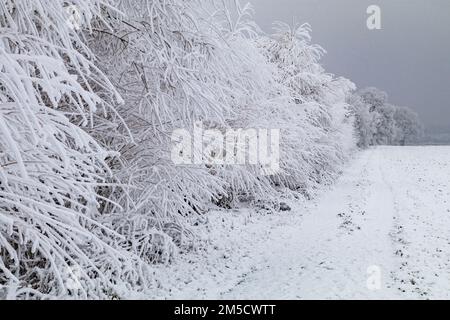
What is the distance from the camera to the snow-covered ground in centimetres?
645

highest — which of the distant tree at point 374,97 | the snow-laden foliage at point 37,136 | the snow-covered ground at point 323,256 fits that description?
Result: the distant tree at point 374,97

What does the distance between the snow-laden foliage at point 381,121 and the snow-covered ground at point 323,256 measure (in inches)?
1738

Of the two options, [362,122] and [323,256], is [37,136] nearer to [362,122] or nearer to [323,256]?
[323,256]

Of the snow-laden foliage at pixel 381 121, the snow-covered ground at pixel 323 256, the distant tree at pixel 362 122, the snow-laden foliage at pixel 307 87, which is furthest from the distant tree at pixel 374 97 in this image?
the snow-covered ground at pixel 323 256

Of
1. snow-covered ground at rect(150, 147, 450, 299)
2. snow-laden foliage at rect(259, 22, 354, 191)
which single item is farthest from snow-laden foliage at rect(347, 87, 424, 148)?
snow-covered ground at rect(150, 147, 450, 299)

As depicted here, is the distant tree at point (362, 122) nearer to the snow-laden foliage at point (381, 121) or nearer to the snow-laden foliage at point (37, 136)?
the snow-laden foliage at point (381, 121)

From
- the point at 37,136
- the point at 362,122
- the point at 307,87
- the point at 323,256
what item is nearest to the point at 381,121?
the point at 362,122

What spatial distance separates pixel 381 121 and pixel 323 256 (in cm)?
8664

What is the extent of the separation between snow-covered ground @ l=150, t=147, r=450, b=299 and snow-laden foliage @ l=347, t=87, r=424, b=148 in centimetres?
4415

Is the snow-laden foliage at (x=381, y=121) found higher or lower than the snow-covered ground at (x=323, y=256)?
higher

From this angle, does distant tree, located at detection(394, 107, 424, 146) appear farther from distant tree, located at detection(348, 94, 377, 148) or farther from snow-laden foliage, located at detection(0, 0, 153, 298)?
snow-laden foliage, located at detection(0, 0, 153, 298)

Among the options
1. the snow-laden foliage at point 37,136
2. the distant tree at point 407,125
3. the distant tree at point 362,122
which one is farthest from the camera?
the distant tree at point 407,125

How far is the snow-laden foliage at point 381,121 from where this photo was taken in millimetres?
68562

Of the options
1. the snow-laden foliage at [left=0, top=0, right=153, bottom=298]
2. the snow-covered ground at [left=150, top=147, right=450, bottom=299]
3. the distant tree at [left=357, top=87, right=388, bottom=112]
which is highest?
the distant tree at [left=357, top=87, right=388, bottom=112]
